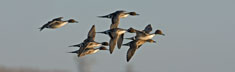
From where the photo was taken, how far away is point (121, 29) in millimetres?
53156

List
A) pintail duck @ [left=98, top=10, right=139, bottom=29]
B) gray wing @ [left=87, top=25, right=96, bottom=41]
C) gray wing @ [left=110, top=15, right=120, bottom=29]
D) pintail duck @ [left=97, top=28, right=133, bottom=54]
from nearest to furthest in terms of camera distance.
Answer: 1. pintail duck @ [left=97, top=28, right=133, bottom=54]
2. gray wing @ [left=110, top=15, right=120, bottom=29]
3. pintail duck @ [left=98, top=10, right=139, bottom=29]
4. gray wing @ [left=87, top=25, right=96, bottom=41]

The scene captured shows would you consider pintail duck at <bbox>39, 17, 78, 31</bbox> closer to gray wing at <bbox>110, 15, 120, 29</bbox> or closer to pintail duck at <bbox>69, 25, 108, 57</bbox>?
pintail duck at <bbox>69, 25, 108, 57</bbox>

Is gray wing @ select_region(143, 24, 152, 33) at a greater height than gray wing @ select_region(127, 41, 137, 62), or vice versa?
gray wing @ select_region(143, 24, 152, 33)

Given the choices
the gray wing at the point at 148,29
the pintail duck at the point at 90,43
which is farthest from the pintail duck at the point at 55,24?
the gray wing at the point at 148,29

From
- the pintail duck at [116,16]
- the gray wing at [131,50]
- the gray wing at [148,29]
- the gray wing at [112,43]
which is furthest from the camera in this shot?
the gray wing at [148,29]

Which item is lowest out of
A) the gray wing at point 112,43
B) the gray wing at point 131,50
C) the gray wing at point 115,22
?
the gray wing at point 131,50

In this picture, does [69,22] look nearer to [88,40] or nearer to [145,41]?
[88,40]

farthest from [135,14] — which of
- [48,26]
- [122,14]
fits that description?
[48,26]

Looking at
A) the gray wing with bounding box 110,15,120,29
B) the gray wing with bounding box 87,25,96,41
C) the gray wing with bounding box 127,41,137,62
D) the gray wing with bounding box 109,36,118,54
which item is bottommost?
the gray wing with bounding box 127,41,137,62

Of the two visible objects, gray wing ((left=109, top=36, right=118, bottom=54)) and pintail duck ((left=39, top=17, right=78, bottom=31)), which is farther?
pintail duck ((left=39, top=17, right=78, bottom=31))

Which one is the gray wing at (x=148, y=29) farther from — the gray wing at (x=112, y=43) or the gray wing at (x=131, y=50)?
the gray wing at (x=112, y=43)

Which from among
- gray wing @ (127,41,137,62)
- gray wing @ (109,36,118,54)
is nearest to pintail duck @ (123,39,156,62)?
gray wing @ (127,41,137,62)

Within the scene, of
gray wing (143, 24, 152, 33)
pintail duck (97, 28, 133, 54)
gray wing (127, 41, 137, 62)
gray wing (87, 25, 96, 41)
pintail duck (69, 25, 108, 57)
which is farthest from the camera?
gray wing (143, 24, 152, 33)

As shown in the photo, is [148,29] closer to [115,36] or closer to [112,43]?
[115,36]
